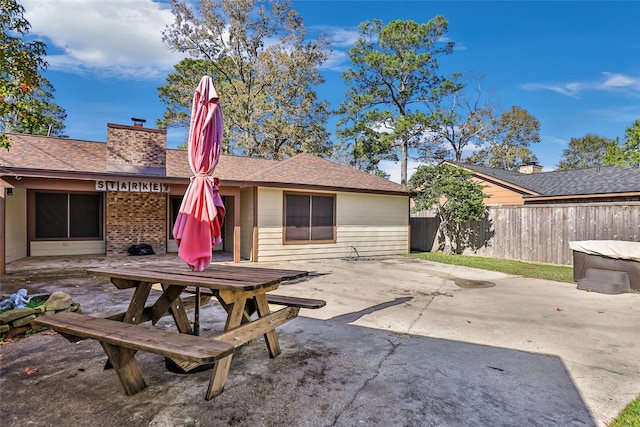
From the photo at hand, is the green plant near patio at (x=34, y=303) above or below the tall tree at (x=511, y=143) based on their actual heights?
below

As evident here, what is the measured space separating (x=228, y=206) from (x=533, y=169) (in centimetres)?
1844

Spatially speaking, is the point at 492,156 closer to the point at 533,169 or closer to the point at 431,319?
the point at 533,169

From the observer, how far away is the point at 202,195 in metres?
3.19

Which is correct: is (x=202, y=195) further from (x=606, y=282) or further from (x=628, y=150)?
(x=628, y=150)

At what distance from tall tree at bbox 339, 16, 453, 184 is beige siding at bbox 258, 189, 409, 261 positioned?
1091cm

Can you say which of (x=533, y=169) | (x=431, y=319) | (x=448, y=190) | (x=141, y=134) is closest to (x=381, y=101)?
(x=533, y=169)

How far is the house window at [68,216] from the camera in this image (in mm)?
10375

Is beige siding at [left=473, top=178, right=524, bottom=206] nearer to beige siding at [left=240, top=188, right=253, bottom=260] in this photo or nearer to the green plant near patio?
beige siding at [left=240, top=188, right=253, bottom=260]

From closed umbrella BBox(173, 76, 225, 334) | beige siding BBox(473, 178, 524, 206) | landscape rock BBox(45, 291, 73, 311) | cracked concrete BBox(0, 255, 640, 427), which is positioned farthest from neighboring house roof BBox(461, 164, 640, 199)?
landscape rock BBox(45, 291, 73, 311)

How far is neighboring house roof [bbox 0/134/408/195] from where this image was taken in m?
9.70

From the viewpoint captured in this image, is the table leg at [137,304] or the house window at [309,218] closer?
the table leg at [137,304]

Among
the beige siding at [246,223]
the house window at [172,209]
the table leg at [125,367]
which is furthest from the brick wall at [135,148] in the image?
the table leg at [125,367]

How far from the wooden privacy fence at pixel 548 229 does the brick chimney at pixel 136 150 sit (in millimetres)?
11441

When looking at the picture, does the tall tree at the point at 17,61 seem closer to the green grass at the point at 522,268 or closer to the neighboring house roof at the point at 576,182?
the green grass at the point at 522,268
